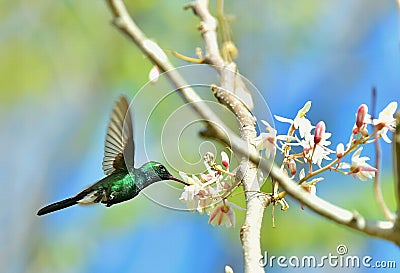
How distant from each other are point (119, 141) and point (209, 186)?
149mm

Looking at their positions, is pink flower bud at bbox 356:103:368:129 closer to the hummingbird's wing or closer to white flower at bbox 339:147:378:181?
white flower at bbox 339:147:378:181

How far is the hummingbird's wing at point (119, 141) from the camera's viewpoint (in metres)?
0.63

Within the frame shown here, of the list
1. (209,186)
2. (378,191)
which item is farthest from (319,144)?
(378,191)

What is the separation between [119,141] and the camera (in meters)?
0.67

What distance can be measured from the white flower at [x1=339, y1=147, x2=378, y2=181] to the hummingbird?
19 cm

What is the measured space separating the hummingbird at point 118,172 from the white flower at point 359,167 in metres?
0.19

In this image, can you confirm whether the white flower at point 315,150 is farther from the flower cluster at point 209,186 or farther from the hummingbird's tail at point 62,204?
the hummingbird's tail at point 62,204

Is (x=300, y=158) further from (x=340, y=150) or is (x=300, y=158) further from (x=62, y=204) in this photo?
(x=62, y=204)

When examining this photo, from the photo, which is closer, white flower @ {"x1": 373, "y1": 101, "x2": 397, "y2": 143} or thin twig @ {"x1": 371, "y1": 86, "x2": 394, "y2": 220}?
thin twig @ {"x1": 371, "y1": 86, "x2": 394, "y2": 220}

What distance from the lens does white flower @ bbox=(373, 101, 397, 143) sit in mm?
561

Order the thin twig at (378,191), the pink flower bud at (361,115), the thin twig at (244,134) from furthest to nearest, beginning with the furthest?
the pink flower bud at (361,115) → the thin twig at (244,134) → the thin twig at (378,191)

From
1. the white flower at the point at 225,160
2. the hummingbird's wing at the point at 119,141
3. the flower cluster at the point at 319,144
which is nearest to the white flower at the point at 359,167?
the flower cluster at the point at 319,144

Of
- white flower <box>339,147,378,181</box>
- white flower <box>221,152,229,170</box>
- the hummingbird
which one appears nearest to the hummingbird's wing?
the hummingbird

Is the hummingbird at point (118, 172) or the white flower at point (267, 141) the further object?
the hummingbird at point (118, 172)
